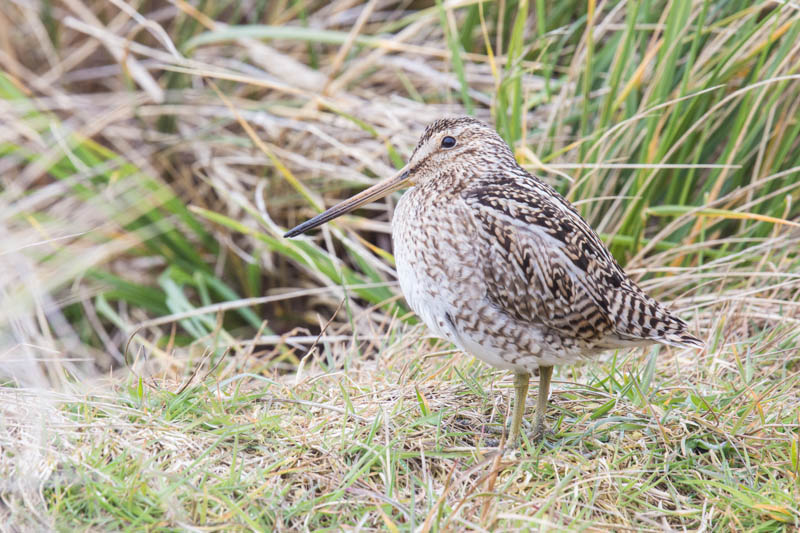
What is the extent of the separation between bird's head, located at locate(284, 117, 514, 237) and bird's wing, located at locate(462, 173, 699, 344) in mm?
285

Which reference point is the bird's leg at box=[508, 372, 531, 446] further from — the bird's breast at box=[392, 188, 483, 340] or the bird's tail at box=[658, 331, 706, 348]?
the bird's tail at box=[658, 331, 706, 348]

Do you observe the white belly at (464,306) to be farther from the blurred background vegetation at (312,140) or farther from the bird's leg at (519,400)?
the blurred background vegetation at (312,140)

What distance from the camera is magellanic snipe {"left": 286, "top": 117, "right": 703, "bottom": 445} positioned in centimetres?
275

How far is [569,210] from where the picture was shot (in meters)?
2.97

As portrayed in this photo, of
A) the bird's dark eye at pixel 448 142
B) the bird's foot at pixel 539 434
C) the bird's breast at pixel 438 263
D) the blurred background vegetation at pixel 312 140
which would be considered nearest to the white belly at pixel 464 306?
the bird's breast at pixel 438 263

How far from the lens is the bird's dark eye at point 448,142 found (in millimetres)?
3146

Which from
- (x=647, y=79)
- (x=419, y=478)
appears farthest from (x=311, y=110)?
(x=419, y=478)

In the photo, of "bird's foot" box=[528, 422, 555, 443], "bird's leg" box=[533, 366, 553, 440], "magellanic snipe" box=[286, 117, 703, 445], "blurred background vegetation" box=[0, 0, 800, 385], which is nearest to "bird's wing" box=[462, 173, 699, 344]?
"magellanic snipe" box=[286, 117, 703, 445]

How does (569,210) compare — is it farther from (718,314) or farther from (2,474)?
(2,474)

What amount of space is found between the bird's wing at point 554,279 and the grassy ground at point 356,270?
353mm

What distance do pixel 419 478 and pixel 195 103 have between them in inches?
139

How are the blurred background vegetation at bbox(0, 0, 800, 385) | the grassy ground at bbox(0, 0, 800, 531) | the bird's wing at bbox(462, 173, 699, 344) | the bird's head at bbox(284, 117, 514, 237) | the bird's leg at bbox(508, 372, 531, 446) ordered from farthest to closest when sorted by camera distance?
1. the blurred background vegetation at bbox(0, 0, 800, 385)
2. the bird's head at bbox(284, 117, 514, 237)
3. the bird's leg at bbox(508, 372, 531, 446)
4. the bird's wing at bbox(462, 173, 699, 344)
5. the grassy ground at bbox(0, 0, 800, 531)

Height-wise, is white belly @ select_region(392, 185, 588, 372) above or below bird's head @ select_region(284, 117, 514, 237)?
below

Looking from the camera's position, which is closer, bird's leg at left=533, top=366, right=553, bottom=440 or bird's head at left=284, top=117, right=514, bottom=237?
bird's leg at left=533, top=366, right=553, bottom=440
